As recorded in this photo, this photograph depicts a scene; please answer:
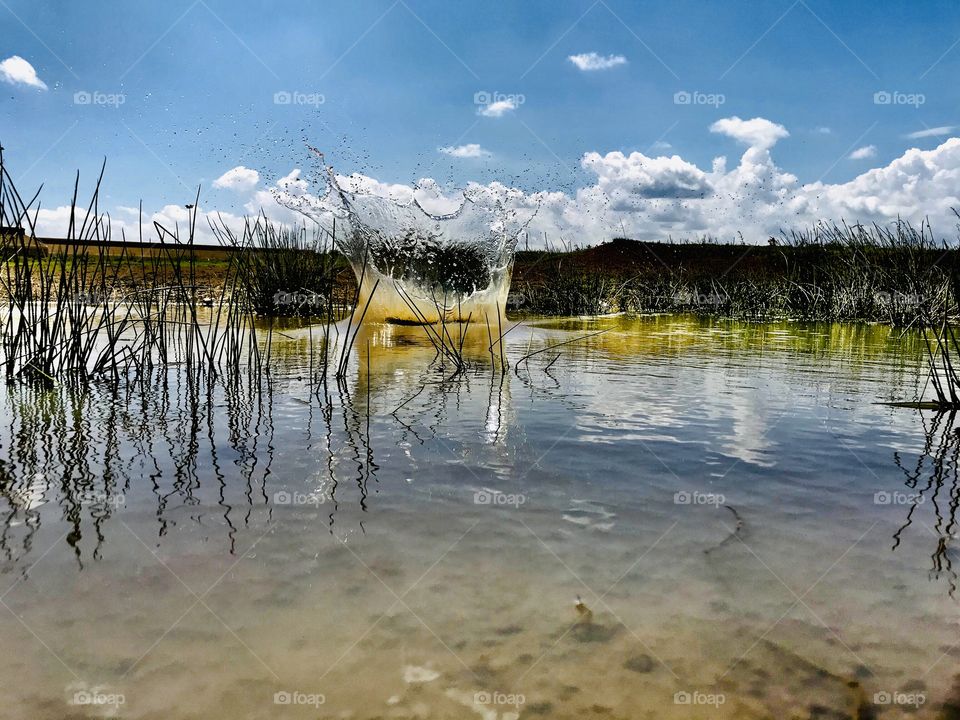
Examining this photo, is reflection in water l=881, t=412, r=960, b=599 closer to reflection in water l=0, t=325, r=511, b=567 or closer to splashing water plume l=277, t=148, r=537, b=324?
reflection in water l=0, t=325, r=511, b=567

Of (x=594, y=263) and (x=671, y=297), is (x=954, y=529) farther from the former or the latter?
(x=594, y=263)

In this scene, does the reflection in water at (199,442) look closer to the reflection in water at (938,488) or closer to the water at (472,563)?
the water at (472,563)

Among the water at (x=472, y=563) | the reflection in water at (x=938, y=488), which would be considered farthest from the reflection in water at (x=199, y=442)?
the reflection in water at (x=938, y=488)

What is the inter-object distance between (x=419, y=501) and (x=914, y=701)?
158 cm

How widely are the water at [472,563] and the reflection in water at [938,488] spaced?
0.01 m

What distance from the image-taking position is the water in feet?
5.34

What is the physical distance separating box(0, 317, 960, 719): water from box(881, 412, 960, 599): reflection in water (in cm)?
1

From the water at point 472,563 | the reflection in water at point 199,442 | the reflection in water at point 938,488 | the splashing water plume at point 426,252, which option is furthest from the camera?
the splashing water plume at point 426,252

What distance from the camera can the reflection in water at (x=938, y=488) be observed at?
2.30 metres

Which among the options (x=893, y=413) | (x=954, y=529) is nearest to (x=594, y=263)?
(x=893, y=413)

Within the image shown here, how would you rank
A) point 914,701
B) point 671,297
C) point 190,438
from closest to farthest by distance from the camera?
point 914,701 < point 190,438 < point 671,297

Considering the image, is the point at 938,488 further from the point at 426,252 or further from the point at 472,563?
the point at 426,252

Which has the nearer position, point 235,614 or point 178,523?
point 235,614

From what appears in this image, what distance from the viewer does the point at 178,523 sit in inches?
96.2
